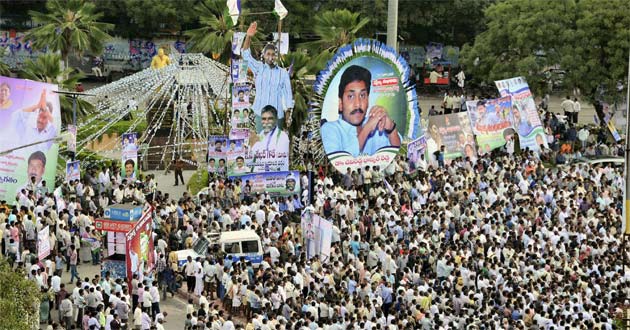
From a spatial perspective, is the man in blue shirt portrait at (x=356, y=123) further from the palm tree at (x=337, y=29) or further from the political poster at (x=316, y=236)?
the political poster at (x=316, y=236)

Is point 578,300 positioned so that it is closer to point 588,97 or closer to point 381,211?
point 381,211

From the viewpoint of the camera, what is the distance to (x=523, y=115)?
144 ft

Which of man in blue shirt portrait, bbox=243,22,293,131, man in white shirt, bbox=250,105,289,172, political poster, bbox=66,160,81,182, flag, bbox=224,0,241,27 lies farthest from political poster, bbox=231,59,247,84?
political poster, bbox=66,160,81,182

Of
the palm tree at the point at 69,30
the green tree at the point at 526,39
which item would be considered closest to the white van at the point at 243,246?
the palm tree at the point at 69,30

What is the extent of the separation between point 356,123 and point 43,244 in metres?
12.0

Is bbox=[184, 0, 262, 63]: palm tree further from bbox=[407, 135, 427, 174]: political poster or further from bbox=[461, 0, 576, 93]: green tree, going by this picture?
bbox=[461, 0, 576, 93]: green tree

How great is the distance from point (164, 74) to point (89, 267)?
379 inches

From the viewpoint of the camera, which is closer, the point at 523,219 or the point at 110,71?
the point at 523,219

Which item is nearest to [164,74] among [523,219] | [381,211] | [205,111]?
[205,111]

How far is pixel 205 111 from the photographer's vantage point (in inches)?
1570

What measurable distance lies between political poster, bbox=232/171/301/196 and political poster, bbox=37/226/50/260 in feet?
25.0

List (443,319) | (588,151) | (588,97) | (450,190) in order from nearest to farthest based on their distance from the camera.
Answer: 1. (443,319)
2. (450,190)
3. (588,151)
4. (588,97)

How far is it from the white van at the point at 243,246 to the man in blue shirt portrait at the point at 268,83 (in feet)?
23.0

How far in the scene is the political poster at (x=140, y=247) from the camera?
28953mm
